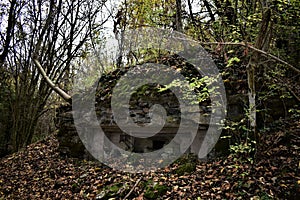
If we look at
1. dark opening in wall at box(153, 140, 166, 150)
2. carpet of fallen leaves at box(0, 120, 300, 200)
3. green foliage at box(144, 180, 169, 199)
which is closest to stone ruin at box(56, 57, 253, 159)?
dark opening in wall at box(153, 140, 166, 150)

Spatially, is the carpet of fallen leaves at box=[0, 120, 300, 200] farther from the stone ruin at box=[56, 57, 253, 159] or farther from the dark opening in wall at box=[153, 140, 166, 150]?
the dark opening in wall at box=[153, 140, 166, 150]

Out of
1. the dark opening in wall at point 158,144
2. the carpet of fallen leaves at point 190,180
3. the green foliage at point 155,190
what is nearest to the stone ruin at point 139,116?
the dark opening in wall at point 158,144

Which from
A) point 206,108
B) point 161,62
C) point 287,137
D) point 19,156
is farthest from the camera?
point 19,156

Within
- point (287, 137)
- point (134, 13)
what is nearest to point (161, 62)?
point (287, 137)

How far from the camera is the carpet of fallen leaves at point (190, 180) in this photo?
111 inches

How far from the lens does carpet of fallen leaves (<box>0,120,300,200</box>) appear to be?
2820 mm

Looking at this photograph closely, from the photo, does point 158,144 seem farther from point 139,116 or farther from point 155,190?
point 155,190

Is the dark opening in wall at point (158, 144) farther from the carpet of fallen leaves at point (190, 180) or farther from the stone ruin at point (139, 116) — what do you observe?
the carpet of fallen leaves at point (190, 180)

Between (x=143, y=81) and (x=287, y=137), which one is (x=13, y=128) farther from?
(x=287, y=137)

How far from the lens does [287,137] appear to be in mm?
3332

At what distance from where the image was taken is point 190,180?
11.0ft

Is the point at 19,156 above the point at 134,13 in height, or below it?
below

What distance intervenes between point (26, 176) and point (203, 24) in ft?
16.7

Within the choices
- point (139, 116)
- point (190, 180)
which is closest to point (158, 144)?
point (139, 116)
